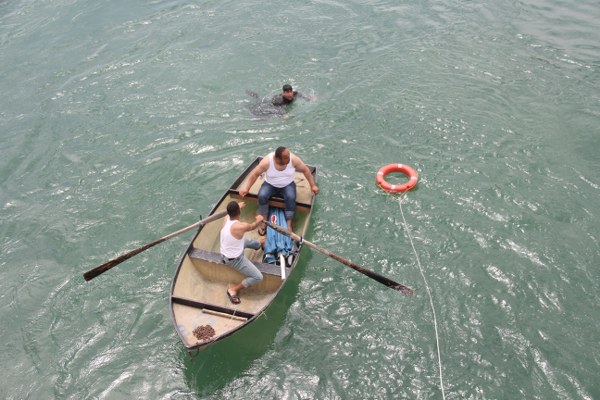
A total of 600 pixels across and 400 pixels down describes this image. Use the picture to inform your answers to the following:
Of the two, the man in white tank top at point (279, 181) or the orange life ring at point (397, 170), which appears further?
the orange life ring at point (397, 170)

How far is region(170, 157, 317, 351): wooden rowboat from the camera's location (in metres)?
8.42

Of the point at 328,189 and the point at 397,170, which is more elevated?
the point at 397,170

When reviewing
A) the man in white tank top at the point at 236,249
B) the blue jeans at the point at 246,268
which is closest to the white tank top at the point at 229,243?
the man in white tank top at the point at 236,249

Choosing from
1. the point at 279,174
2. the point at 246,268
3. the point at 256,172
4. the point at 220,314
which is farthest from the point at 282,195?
the point at 220,314

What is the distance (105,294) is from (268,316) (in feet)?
11.9

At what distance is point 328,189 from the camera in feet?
40.9

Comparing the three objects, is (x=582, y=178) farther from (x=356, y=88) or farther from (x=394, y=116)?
(x=356, y=88)

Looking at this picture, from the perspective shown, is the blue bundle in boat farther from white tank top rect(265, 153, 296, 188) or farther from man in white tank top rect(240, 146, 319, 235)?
white tank top rect(265, 153, 296, 188)

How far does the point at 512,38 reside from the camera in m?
18.2

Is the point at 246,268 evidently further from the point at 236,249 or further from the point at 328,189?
the point at 328,189

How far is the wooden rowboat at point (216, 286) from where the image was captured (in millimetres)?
8422

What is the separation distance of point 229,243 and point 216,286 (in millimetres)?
1351

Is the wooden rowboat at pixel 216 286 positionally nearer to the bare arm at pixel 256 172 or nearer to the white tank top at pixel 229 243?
the bare arm at pixel 256 172

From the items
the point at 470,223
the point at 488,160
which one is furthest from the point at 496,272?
the point at 488,160
